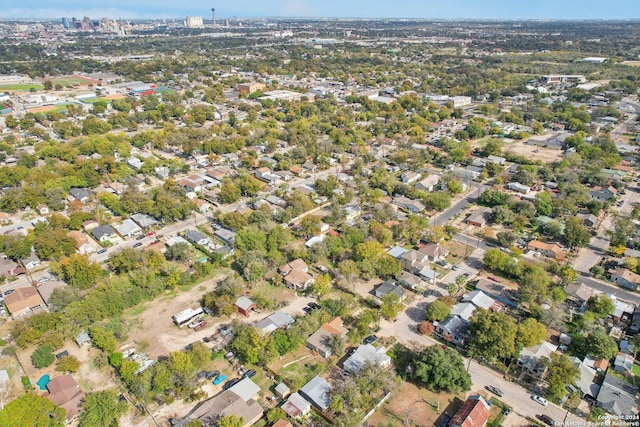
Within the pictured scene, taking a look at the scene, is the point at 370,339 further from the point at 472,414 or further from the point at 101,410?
the point at 101,410

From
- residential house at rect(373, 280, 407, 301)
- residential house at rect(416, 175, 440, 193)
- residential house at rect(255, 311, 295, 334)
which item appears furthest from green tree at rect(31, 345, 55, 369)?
residential house at rect(416, 175, 440, 193)

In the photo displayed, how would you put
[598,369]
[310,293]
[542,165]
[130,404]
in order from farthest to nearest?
[542,165], [310,293], [598,369], [130,404]

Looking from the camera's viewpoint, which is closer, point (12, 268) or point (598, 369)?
point (598, 369)

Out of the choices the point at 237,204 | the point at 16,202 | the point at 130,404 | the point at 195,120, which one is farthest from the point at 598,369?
the point at 195,120

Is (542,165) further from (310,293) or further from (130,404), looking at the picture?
(130,404)

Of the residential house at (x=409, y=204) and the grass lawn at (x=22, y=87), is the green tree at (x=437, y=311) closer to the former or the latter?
the residential house at (x=409, y=204)
